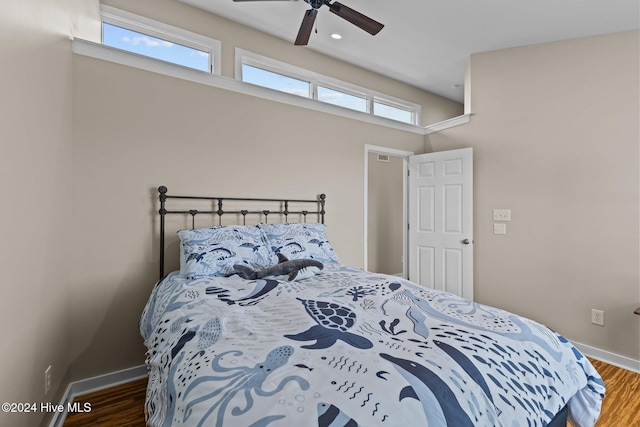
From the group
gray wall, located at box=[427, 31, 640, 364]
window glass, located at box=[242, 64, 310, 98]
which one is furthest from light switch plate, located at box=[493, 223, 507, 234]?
window glass, located at box=[242, 64, 310, 98]

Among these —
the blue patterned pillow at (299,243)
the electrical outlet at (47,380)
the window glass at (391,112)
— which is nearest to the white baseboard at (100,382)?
the electrical outlet at (47,380)

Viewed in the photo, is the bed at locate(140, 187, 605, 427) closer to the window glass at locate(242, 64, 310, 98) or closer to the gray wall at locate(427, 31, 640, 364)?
the gray wall at locate(427, 31, 640, 364)

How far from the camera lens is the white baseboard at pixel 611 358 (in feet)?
8.47

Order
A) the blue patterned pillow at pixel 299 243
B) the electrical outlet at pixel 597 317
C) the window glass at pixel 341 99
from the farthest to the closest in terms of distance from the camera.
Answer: the window glass at pixel 341 99
the electrical outlet at pixel 597 317
the blue patterned pillow at pixel 299 243

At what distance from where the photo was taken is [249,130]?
293cm

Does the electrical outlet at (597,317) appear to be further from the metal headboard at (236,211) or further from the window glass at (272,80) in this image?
the window glass at (272,80)

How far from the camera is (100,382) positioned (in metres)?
2.26

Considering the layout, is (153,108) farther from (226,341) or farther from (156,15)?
(226,341)

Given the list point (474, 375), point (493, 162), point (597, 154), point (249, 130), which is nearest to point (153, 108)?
point (249, 130)

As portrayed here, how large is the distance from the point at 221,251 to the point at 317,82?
2.71m

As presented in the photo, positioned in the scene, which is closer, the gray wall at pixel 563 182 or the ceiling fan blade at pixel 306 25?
the ceiling fan blade at pixel 306 25

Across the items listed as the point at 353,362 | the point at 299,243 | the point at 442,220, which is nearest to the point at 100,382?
the point at 299,243

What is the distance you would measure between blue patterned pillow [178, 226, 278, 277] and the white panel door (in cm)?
221

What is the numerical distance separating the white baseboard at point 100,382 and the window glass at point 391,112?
4.20 m
